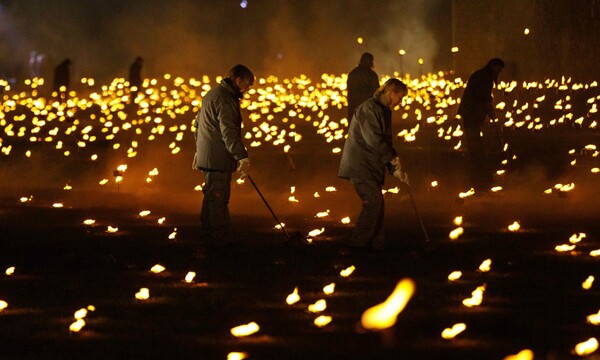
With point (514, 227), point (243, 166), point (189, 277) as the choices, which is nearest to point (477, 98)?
point (514, 227)

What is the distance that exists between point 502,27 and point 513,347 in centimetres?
2658

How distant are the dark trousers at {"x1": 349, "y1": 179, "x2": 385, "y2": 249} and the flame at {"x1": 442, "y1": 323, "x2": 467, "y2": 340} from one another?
327 centimetres

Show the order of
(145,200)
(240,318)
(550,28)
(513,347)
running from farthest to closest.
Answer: (550,28)
(145,200)
(240,318)
(513,347)

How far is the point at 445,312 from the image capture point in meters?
8.05

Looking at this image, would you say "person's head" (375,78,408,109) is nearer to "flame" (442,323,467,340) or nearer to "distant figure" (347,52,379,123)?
"flame" (442,323,467,340)

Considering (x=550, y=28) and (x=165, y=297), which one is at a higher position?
(x=550, y=28)

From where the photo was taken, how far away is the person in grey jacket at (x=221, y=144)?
1061 cm

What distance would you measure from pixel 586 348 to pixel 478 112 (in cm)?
927

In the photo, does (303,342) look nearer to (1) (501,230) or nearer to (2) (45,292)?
(2) (45,292)

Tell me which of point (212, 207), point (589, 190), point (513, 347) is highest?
point (589, 190)

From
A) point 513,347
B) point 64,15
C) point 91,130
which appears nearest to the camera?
point 513,347

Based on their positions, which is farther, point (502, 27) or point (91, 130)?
point (502, 27)

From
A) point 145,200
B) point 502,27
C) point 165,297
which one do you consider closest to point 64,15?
point 502,27

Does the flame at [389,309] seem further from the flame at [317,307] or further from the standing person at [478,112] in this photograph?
the standing person at [478,112]
